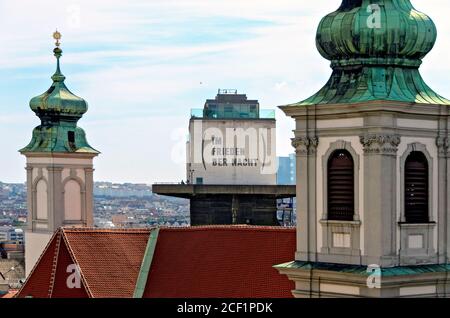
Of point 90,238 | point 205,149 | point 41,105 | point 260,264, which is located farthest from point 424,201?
point 41,105

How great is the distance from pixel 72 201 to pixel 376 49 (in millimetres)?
38830

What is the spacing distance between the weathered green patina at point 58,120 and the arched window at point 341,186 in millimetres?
36566

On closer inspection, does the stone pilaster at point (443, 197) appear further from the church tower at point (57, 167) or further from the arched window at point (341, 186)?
the church tower at point (57, 167)

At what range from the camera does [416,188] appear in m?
32.3

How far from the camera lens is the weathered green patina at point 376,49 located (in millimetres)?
31906

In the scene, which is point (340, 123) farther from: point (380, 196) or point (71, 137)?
point (71, 137)

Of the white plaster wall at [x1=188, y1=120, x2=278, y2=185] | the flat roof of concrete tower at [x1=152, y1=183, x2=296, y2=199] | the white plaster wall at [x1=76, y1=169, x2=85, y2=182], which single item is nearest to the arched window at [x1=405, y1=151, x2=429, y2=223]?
the flat roof of concrete tower at [x1=152, y1=183, x2=296, y2=199]

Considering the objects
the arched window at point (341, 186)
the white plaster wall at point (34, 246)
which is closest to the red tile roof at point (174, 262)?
the arched window at point (341, 186)

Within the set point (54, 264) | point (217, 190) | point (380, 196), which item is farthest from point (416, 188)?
point (217, 190)

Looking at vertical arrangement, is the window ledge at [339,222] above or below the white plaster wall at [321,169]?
below

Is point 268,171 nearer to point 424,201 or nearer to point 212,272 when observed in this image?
point 212,272

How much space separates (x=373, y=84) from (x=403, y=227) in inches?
125

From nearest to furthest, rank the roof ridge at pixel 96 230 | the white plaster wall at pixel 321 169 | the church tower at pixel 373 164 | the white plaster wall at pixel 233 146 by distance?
1. the church tower at pixel 373 164
2. the white plaster wall at pixel 321 169
3. the roof ridge at pixel 96 230
4. the white plaster wall at pixel 233 146

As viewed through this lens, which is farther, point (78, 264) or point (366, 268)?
point (78, 264)
